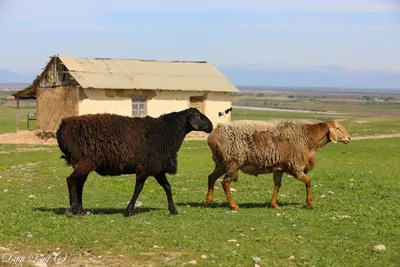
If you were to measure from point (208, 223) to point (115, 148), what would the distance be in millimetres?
2313

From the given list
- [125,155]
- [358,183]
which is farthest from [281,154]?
[358,183]

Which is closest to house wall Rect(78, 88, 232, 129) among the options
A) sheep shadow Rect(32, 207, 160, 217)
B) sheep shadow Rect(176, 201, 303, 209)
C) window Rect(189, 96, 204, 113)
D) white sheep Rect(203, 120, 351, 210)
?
window Rect(189, 96, 204, 113)

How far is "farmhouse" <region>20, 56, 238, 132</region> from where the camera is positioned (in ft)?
120

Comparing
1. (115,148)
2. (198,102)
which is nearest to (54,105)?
A: (198,102)

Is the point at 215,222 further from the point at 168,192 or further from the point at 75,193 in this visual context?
the point at 75,193

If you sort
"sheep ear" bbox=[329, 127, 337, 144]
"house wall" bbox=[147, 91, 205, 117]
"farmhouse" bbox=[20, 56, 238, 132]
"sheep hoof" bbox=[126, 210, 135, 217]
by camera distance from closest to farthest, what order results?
"sheep hoof" bbox=[126, 210, 135, 217], "sheep ear" bbox=[329, 127, 337, 144], "farmhouse" bbox=[20, 56, 238, 132], "house wall" bbox=[147, 91, 205, 117]

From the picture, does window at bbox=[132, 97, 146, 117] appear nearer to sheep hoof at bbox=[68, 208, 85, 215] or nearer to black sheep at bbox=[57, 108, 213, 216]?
black sheep at bbox=[57, 108, 213, 216]

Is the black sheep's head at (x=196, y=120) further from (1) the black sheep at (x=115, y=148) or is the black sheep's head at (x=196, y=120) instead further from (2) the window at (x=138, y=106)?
(2) the window at (x=138, y=106)

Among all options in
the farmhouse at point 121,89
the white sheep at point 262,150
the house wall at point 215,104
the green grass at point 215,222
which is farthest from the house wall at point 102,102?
the white sheep at point 262,150

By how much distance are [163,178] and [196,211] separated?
94cm

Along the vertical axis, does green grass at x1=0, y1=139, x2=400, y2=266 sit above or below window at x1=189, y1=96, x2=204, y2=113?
below

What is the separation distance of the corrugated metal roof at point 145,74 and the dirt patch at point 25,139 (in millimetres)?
4051

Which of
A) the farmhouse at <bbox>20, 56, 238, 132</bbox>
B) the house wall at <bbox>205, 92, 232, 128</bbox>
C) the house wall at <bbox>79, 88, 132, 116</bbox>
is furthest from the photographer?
the house wall at <bbox>205, 92, 232, 128</bbox>

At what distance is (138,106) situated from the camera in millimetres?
38594
